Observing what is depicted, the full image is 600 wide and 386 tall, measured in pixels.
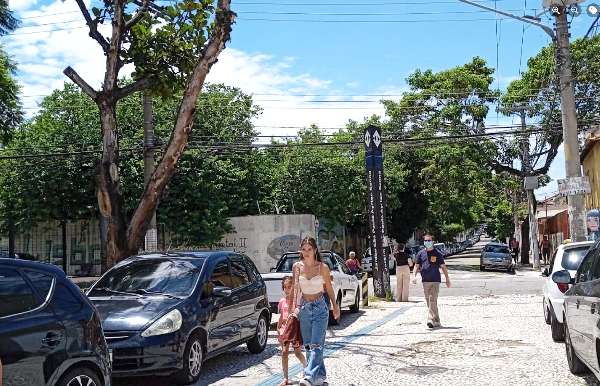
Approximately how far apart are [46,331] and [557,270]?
7546mm

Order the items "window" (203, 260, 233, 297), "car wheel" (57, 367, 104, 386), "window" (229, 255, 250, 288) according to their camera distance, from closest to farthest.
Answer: "car wheel" (57, 367, 104, 386) < "window" (203, 260, 233, 297) < "window" (229, 255, 250, 288)

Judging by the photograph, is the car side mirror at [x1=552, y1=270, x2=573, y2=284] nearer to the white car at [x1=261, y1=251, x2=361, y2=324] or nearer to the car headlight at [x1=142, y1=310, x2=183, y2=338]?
the car headlight at [x1=142, y1=310, x2=183, y2=338]

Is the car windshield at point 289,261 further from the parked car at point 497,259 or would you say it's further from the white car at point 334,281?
the parked car at point 497,259

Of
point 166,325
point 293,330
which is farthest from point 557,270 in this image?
point 166,325

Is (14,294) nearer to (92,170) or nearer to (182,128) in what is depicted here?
(182,128)

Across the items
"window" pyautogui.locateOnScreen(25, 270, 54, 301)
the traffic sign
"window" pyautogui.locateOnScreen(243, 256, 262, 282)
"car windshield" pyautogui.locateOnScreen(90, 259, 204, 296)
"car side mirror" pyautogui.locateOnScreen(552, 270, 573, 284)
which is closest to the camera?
"window" pyautogui.locateOnScreen(25, 270, 54, 301)

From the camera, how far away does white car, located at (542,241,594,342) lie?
1001 cm

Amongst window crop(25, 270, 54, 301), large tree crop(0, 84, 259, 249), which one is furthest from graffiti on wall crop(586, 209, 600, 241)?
large tree crop(0, 84, 259, 249)

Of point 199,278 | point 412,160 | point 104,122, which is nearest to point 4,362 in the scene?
point 199,278

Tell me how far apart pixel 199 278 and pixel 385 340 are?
3904mm

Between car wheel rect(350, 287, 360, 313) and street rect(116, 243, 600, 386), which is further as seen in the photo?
car wheel rect(350, 287, 360, 313)

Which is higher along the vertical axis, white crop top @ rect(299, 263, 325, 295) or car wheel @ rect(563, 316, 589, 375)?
white crop top @ rect(299, 263, 325, 295)

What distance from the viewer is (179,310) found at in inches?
321

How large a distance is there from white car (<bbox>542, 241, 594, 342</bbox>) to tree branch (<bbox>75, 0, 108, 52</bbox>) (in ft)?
28.4
